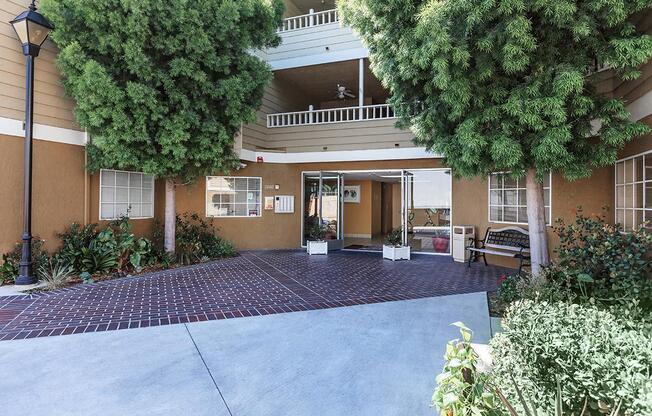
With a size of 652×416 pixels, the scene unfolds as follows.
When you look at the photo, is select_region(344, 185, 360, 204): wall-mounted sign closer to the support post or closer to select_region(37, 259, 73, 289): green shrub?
select_region(37, 259, 73, 289): green shrub

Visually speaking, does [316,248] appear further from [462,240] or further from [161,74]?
[161,74]

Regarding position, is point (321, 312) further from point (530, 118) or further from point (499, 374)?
point (530, 118)

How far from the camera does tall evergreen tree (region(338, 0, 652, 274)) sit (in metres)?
4.48

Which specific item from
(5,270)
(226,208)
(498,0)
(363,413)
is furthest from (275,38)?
(363,413)

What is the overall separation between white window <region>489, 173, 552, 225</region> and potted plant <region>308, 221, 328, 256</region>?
14.9ft

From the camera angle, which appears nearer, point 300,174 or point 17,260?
point 17,260

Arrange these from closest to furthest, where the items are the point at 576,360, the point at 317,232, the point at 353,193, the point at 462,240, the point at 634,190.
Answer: the point at 576,360 < the point at 634,190 < the point at 462,240 < the point at 317,232 < the point at 353,193

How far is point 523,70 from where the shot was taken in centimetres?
487

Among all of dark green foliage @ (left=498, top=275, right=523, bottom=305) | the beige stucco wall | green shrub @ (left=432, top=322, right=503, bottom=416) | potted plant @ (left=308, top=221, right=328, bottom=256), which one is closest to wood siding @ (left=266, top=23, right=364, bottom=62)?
potted plant @ (left=308, top=221, right=328, bottom=256)

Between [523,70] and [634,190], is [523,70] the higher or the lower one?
the higher one

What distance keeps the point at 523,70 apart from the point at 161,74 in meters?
6.38

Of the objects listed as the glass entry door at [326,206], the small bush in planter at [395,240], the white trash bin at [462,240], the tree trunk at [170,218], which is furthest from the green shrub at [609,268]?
the tree trunk at [170,218]

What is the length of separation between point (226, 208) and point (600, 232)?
917 cm

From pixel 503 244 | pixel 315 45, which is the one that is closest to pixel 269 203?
pixel 315 45
